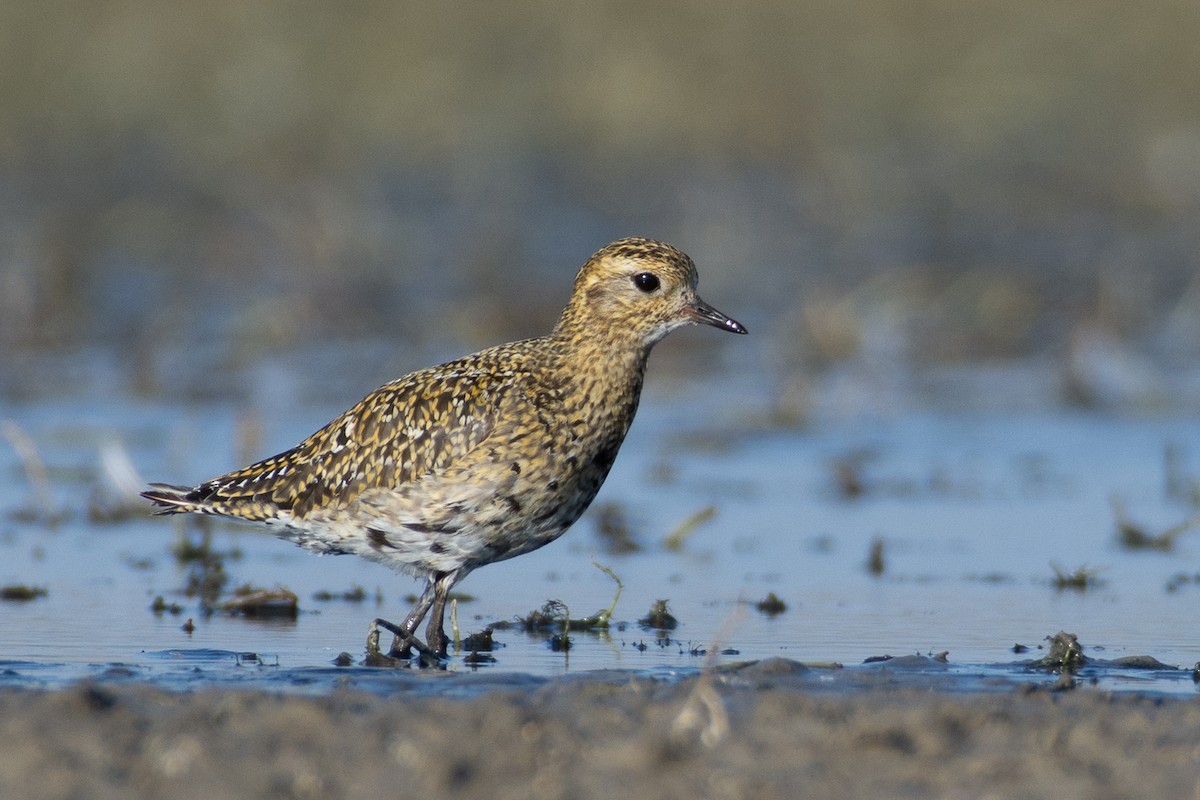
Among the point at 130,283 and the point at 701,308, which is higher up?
the point at 130,283

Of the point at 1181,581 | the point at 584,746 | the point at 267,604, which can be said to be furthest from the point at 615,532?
the point at 584,746

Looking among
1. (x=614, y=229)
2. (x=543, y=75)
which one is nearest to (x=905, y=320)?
(x=614, y=229)

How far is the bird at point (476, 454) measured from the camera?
315 inches

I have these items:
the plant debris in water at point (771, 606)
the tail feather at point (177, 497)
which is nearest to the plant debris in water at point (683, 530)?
the plant debris in water at point (771, 606)

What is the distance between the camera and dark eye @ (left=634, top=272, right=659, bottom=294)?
857cm

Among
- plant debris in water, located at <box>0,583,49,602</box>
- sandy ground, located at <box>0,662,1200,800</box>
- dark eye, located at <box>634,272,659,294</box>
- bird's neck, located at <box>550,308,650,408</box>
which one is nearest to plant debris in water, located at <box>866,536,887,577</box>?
bird's neck, located at <box>550,308,650,408</box>

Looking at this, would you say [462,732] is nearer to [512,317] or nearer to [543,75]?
[512,317]

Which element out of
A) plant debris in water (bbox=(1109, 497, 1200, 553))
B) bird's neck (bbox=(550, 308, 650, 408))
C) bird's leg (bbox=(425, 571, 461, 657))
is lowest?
bird's leg (bbox=(425, 571, 461, 657))

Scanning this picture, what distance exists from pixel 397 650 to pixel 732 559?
2.73 meters

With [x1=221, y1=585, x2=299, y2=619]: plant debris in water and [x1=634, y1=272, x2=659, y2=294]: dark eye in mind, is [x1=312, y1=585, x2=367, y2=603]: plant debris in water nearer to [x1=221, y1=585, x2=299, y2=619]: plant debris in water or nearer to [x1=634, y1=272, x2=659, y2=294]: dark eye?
[x1=221, y1=585, x2=299, y2=619]: plant debris in water

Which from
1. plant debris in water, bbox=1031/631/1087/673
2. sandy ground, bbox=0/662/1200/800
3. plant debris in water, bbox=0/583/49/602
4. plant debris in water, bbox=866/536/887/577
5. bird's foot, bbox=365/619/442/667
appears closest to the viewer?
sandy ground, bbox=0/662/1200/800

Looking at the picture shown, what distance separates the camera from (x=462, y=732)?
5.74 meters

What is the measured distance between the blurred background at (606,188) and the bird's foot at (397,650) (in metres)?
6.38

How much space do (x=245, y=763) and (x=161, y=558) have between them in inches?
190
